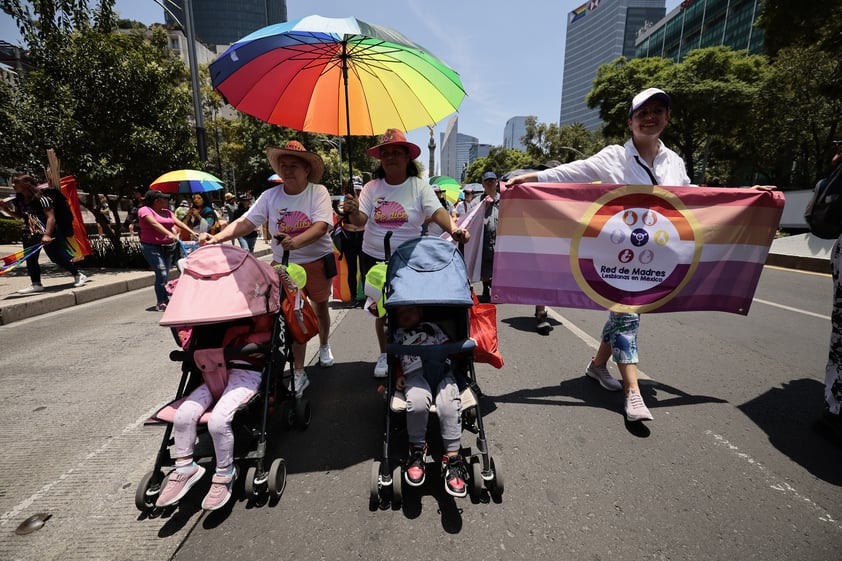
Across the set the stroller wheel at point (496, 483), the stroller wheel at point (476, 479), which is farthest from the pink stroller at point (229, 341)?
the stroller wheel at point (496, 483)

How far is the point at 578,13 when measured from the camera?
505 feet

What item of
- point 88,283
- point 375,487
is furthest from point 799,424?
point 88,283

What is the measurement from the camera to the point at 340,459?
8.39 feet

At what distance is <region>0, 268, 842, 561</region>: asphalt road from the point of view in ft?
6.19

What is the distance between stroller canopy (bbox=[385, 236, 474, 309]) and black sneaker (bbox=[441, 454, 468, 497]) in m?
0.89

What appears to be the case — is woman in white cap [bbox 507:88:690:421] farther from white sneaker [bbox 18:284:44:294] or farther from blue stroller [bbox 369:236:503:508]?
white sneaker [bbox 18:284:44:294]

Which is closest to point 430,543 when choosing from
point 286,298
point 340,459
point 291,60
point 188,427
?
point 340,459

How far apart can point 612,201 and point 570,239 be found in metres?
0.43

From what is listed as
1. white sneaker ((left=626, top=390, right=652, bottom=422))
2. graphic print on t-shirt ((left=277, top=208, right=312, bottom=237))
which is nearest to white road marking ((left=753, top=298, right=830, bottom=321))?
white sneaker ((left=626, top=390, right=652, bottom=422))

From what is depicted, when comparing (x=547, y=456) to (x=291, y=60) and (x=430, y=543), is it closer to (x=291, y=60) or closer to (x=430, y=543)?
(x=430, y=543)

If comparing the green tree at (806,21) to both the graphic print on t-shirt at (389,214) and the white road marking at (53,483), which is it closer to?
the graphic print on t-shirt at (389,214)

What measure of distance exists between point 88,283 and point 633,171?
957cm

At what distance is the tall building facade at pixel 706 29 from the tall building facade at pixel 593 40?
170 feet

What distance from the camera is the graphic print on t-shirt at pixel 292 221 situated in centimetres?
313
